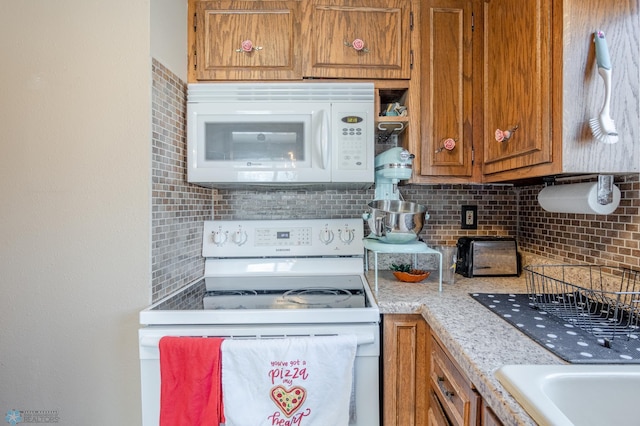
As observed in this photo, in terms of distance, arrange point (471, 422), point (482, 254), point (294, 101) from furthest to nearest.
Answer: point (482, 254)
point (294, 101)
point (471, 422)

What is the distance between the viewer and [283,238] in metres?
1.65

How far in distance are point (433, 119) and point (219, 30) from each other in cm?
102

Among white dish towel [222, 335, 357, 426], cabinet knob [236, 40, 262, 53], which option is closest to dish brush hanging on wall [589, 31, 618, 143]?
white dish towel [222, 335, 357, 426]

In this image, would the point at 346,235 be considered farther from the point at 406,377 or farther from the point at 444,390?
the point at 444,390

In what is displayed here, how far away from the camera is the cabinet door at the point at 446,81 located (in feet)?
4.67

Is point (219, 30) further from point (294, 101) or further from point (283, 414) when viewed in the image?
point (283, 414)

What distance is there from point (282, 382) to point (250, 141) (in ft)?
3.10

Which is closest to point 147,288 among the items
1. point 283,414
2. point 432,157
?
point 283,414

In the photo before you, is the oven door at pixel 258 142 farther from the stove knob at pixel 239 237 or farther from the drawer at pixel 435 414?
the drawer at pixel 435 414

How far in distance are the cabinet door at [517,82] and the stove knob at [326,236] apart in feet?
2.52

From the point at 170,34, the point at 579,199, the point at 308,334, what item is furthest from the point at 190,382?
the point at 579,199

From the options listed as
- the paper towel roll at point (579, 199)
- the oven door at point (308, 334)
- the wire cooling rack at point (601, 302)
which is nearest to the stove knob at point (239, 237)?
the oven door at point (308, 334)

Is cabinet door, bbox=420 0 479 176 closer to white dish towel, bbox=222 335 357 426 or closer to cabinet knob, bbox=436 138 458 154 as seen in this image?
cabinet knob, bbox=436 138 458 154

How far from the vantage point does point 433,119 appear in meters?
1.43
